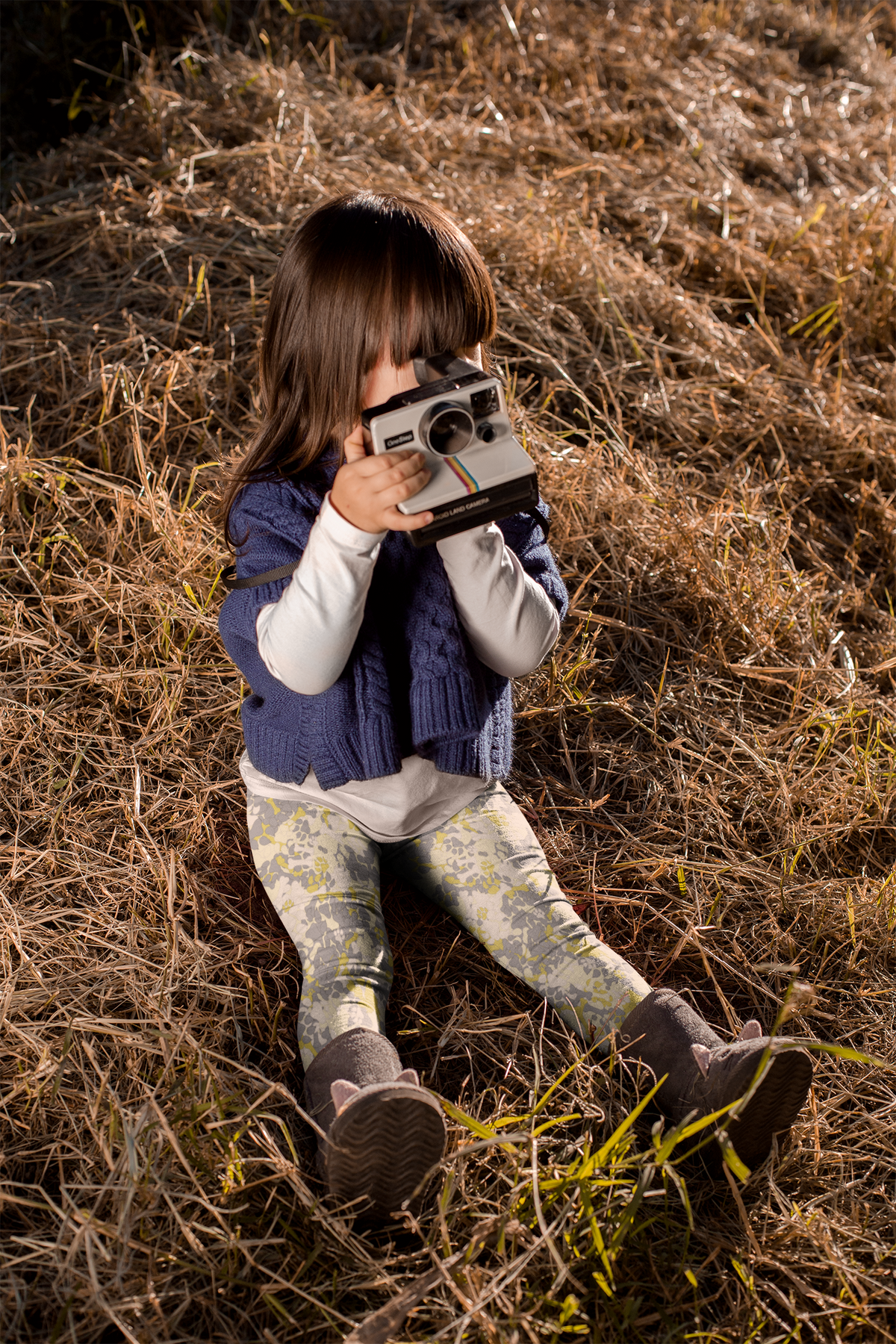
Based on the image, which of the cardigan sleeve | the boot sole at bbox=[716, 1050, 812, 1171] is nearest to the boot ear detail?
the boot sole at bbox=[716, 1050, 812, 1171]

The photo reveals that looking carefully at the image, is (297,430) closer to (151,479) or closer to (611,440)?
(151,479)

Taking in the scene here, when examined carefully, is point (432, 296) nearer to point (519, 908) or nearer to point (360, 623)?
point (360, 623)

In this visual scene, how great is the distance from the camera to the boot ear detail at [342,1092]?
134 cm

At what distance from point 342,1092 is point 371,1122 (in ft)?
0.35

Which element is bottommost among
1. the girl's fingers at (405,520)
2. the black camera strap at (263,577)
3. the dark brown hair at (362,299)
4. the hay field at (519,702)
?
the hay field at (519,702)

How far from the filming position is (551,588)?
1.68 m

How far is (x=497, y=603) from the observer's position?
59.4 inches

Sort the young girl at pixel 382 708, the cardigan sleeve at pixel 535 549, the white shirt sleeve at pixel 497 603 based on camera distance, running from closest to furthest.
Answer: the young girl at pixel 382 708 → the white shirt sleeve at pixel 497 603 → the cardigan sleeve at pixel 535 549

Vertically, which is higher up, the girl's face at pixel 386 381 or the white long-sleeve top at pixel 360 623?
the girl's face at pixel 386 381

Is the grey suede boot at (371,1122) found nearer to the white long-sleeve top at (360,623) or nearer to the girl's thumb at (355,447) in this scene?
the white long-sleeve top at (360,623)

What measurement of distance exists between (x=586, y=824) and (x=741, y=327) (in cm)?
181

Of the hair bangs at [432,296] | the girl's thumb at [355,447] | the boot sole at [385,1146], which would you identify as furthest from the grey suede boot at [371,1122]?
the hair bangs at [432,296]

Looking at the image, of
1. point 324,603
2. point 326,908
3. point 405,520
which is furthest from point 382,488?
point 326,908

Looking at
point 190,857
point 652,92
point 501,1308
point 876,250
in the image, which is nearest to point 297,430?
point 190,857
